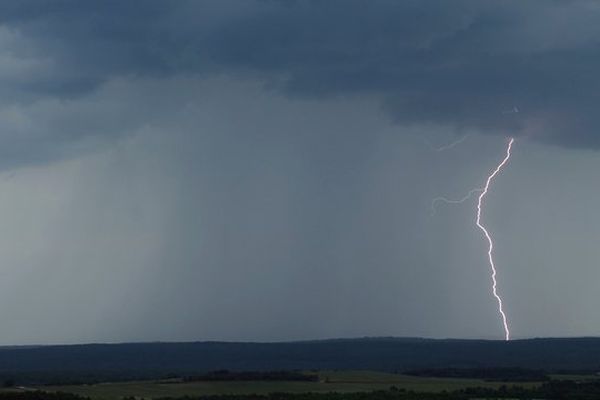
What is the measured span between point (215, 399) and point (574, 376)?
5634 cm

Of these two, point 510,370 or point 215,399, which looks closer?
point 215,399

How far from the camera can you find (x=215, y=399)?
10175 cm

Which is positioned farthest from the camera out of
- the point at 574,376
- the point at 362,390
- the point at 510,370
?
the point at 510,370

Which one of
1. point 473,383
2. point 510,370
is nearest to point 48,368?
point 510,370

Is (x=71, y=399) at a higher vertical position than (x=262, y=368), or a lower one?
lower

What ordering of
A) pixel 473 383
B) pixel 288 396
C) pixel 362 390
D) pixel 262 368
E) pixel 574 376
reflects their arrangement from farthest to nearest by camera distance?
1. pixel 262 368
2. pixel 574 376
3. pixel 473 383
4. pixel 362 390
5. pixel 288 396

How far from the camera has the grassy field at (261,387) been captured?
10762 centimetres

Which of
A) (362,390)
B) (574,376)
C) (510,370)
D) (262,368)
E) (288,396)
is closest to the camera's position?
(288,396)

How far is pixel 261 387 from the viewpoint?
120188mm

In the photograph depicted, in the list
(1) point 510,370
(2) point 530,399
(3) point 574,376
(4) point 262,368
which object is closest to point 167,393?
(2) point 530,399

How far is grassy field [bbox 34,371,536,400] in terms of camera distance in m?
108

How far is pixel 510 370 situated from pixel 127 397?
248 ft

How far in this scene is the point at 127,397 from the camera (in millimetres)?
98625

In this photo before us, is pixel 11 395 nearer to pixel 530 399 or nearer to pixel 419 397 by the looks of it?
pixel 419 397
